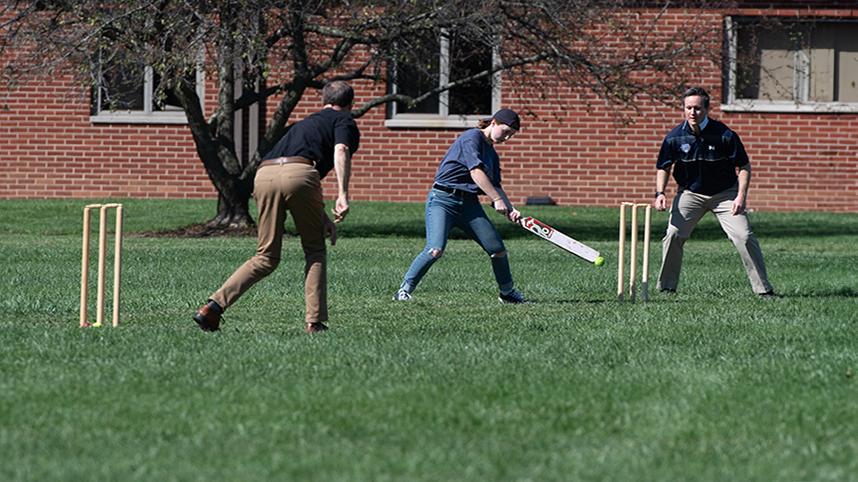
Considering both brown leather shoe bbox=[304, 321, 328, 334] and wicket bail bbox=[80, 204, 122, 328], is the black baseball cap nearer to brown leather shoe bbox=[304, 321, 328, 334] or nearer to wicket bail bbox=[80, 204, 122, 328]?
brown leather shoe bbox=[304, 321, 328, 334]

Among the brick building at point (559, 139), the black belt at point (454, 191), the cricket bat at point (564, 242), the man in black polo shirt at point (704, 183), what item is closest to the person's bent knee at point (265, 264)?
the cricket bat at point (564, 242)

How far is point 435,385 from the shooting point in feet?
25.4

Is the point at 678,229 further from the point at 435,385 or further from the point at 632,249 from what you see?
the point at 435,385

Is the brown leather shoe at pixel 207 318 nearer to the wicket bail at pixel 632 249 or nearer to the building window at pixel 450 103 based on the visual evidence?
the wicket bail at pixel 632 249

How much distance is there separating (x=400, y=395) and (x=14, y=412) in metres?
1.78

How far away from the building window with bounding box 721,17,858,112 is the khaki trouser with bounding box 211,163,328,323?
1728 cm

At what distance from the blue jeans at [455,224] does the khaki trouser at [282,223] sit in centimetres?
247

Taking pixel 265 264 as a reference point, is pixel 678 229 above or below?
above

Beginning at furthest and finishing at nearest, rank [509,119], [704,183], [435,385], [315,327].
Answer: [704,183] < [509,119] < [315,327] < [435,385]

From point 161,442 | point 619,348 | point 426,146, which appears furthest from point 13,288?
point 426,146

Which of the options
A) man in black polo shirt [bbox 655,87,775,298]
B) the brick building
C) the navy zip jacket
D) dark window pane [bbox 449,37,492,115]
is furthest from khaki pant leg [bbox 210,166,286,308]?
the brick building

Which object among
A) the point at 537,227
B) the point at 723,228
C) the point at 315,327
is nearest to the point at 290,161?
the point at 315,327

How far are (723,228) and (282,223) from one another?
15.7 ft

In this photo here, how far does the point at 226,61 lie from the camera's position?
18547 mm
